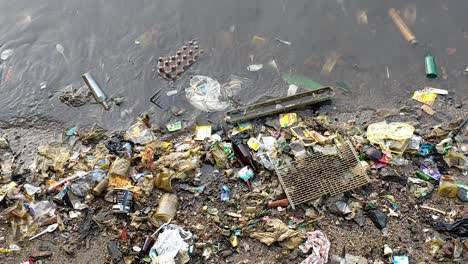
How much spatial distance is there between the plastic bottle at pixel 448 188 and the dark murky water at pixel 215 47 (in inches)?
Answer: 54.7

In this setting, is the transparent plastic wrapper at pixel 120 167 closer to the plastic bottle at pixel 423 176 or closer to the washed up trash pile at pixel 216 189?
the washed up trash pile at pixel 216 189

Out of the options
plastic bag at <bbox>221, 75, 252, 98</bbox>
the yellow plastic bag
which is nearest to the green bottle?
the yellow plastic bag

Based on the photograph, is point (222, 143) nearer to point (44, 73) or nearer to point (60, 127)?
point (60, 127)

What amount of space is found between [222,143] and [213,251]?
56.5 inches

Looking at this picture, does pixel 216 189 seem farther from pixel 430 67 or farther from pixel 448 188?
pixel 430 67

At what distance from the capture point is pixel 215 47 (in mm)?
6266

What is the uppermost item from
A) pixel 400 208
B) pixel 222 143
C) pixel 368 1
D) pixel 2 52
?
pixel 2 52

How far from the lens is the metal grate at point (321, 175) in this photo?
4.60 meters

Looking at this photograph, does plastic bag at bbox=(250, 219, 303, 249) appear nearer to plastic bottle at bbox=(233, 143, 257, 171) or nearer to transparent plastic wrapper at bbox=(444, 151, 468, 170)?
plastic bottle at bbox=(233, 143, 257, 171)

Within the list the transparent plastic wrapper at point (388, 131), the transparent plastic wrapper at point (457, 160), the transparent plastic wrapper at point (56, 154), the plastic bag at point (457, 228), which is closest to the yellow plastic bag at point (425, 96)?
the transparent plastic wrapper at point (388, 131)

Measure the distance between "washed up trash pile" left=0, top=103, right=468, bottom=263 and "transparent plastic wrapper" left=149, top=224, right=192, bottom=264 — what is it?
1 cm

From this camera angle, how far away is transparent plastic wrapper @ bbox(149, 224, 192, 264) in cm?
419

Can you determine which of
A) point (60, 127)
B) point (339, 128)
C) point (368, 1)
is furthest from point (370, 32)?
point (60, 127)

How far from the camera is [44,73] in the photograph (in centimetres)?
624
